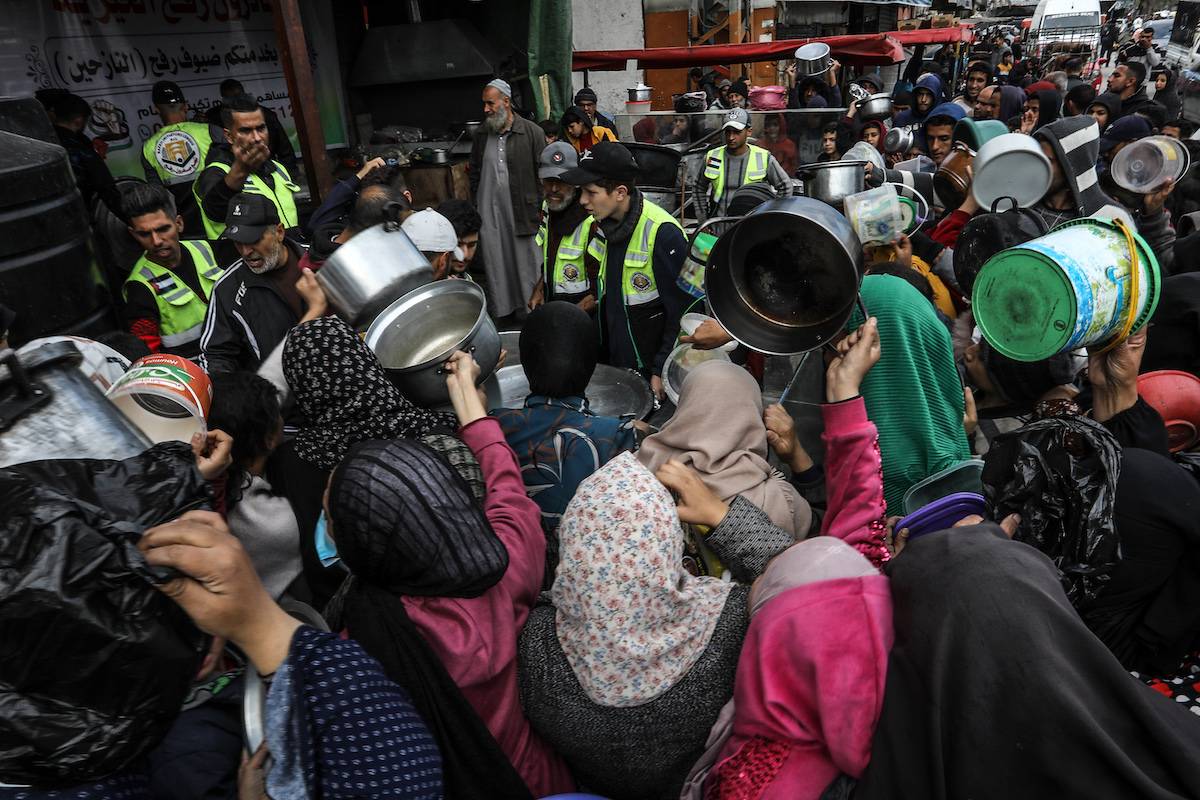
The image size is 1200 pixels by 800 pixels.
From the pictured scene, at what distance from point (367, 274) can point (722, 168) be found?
5.12 metres

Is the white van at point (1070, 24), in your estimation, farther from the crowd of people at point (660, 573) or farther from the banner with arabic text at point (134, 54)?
the crowd of people at point (660, 573)

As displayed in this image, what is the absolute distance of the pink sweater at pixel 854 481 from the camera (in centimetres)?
179

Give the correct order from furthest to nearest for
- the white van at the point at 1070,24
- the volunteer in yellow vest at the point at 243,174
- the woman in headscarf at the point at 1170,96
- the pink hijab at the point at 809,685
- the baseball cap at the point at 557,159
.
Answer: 1. the white van at the point at 1070,24
2. the woman in headscarf at the point at 1170,96
3. the baseball cap at the point at 557,159
4. the volunteer in yellow vest at the point at 243,174
5. the pink hijab at the point at 809,685

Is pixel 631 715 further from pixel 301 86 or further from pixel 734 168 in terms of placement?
pixel 734 168

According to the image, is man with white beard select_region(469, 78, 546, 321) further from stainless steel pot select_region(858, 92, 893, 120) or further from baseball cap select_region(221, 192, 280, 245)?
stainless steel pot select_region(858, 92, 893, 120)

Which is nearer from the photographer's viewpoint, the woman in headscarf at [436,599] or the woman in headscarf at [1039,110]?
the woman in headscarf at [436,599]

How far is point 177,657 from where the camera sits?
3.46 ft

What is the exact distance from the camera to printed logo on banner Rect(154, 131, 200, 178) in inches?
210

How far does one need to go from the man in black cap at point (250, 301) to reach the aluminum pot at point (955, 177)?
3241 millimetres

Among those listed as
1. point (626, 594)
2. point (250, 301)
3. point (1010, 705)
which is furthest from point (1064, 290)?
point (250, 301)

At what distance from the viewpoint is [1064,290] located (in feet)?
5.76

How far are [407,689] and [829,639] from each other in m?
0.83

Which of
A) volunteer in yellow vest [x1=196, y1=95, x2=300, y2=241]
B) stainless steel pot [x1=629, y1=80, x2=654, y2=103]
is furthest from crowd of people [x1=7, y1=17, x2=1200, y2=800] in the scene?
stainless steel pot [x1=629, y1=80, x2=654, y2=103]

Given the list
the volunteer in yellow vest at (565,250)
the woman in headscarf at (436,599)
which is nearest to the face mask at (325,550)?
the woman in headscarf at (436,599)
